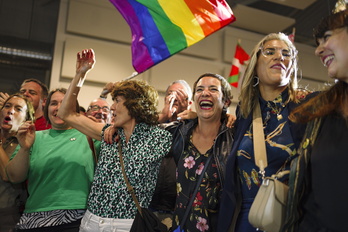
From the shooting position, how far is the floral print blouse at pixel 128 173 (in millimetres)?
1942

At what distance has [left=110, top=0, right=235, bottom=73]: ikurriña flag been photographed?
→ 8.11ft

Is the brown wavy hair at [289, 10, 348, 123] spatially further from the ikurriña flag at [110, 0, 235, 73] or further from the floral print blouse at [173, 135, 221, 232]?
the ikurriña flag at [110, 0, 235, 73]

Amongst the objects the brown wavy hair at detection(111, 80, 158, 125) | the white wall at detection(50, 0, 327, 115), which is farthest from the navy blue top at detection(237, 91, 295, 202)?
the white wall at detection(50, 0, 327, 115)

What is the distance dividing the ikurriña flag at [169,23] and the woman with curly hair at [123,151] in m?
0.33

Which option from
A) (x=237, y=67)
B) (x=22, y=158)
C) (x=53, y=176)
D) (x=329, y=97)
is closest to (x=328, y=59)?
(x=329, y=97)

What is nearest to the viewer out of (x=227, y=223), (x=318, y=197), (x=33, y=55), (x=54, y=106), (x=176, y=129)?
(x=318, y=197)

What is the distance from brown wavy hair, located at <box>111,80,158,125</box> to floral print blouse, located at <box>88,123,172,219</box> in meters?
0.07

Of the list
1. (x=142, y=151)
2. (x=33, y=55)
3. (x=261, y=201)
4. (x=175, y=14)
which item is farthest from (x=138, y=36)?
(x=33, y=55)

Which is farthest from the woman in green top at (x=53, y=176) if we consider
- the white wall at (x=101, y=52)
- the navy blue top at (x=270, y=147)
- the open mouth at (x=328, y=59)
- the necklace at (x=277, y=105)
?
the white wall at (x=101, y=52)

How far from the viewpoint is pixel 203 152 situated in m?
2.07

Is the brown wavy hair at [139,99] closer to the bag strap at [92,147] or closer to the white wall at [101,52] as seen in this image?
the bag strap at [92,147]

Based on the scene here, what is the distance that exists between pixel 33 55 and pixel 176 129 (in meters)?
3.44

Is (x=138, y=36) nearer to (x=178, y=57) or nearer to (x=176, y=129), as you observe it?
(x=176, y=129)

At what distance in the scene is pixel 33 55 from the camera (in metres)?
4.90
